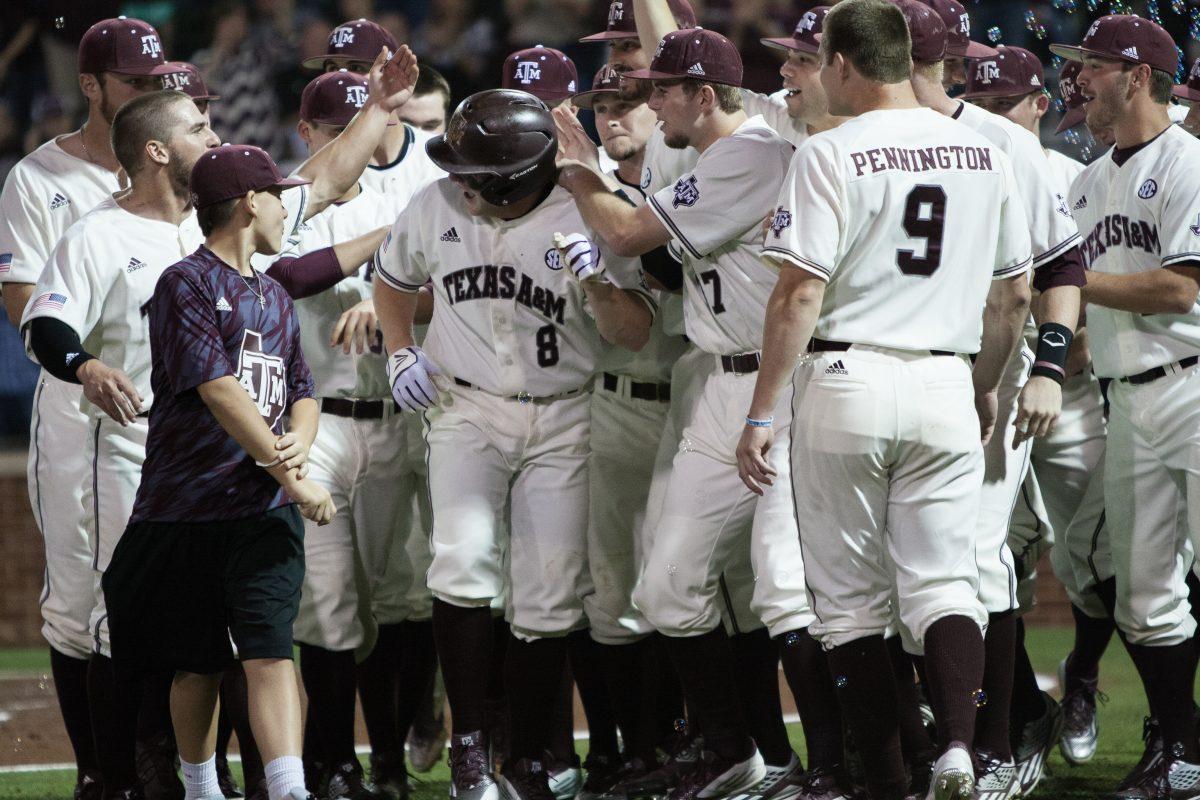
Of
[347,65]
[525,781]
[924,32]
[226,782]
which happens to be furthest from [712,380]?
[347,65]

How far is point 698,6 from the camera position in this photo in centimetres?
1065

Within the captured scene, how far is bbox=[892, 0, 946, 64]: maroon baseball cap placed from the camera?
4410mm

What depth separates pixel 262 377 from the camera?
4.00 m

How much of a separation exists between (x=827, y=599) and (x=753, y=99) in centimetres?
254

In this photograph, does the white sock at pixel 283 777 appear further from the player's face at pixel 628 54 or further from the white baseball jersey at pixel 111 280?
the player's face at pixel 628 54

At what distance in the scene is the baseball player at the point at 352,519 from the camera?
4.77 meters

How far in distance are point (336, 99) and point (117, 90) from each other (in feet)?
2.47

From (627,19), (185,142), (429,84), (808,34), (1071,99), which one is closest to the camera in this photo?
(185,142)

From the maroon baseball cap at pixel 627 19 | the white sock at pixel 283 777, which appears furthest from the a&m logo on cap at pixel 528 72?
the white sock at pixel 283 777

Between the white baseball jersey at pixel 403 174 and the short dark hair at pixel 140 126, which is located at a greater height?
the short dark hair at pixel 140 126

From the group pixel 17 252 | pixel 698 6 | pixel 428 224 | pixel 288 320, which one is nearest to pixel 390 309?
pixel 428 224

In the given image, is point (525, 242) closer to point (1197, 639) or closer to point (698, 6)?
point (1197, 639)

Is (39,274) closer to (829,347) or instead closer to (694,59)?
(694,59)

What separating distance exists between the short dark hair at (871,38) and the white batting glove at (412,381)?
1504mm
